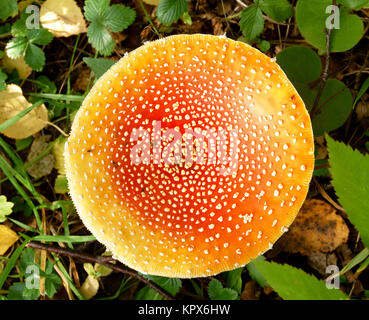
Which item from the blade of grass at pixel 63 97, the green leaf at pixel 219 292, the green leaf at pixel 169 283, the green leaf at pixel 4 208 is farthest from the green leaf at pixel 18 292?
the blade of grass at pixel 63 97

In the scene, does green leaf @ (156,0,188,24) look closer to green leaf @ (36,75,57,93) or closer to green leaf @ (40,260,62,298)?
green leaf @ (36,75,57,93)

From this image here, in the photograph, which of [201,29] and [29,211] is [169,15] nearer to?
[201,29]

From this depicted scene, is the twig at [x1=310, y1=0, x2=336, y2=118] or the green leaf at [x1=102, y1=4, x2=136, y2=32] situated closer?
the twig at [x1=310, y1=0, x2=336, y2=118]

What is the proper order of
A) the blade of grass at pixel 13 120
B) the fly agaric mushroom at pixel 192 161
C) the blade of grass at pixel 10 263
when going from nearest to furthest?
the fly agaric mushroom at pixel 192 161
the blade of grass at pixel 10 263
the blade of grass at pixel 13 120

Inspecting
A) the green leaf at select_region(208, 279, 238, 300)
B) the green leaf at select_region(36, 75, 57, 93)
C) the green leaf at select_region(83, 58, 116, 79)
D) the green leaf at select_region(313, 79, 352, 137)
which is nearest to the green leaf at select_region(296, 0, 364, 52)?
the green leaf at select_region(313, 79, 352, 137)

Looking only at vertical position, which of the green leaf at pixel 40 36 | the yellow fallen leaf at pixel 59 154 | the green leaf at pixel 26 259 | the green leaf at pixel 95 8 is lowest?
the green leaf at pixel 26 259

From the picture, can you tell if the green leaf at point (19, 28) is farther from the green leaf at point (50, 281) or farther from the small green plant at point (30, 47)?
the green leaf at point (50, 281)
